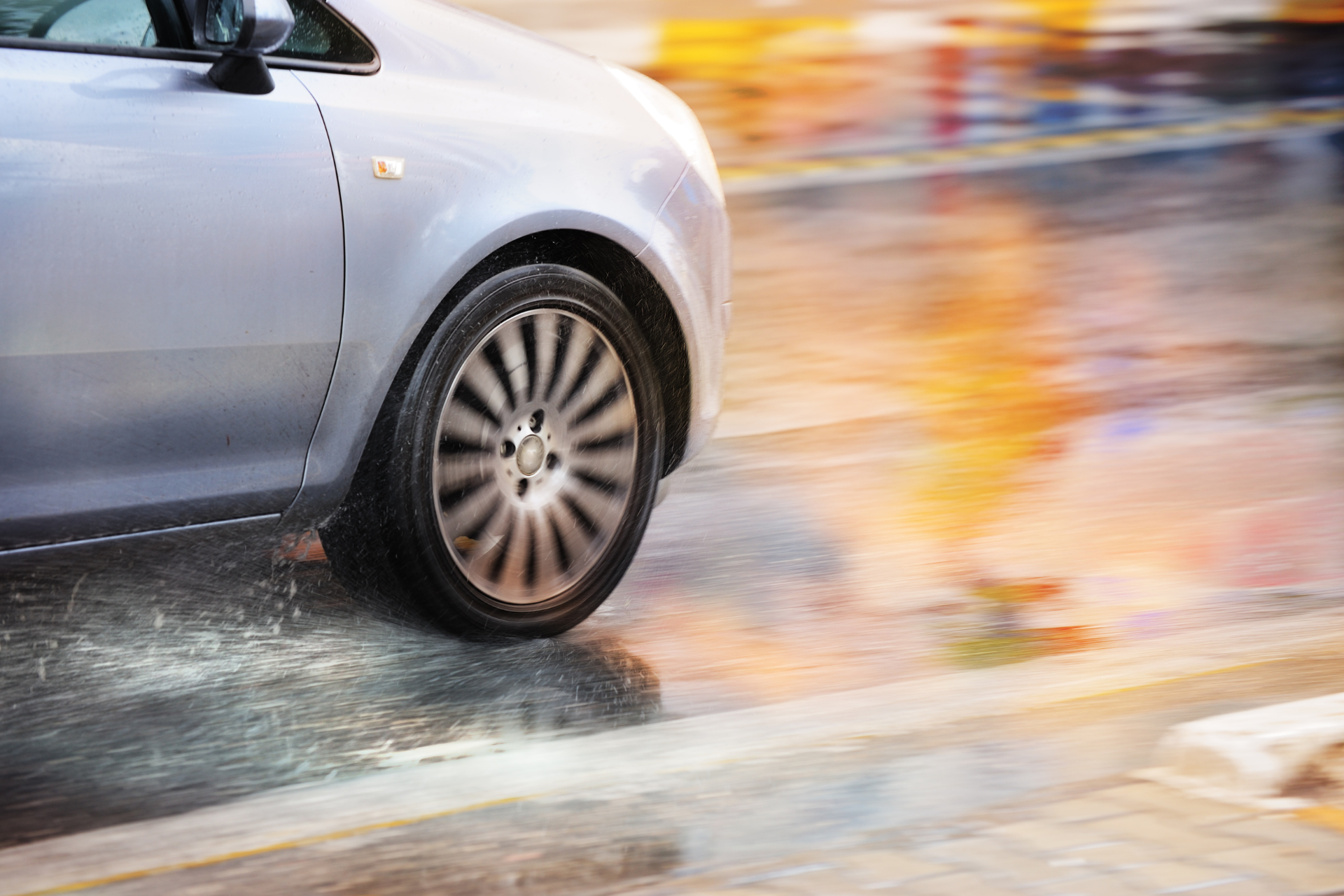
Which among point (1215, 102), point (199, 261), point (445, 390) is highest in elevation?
point (199, 261)

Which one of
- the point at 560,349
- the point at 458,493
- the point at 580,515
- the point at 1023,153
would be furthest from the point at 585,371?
the point at 1023,153

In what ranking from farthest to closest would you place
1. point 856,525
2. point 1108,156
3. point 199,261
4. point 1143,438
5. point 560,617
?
point 1108,156 < point 1143,438 < point 856,525 < point 560,617 < point 199,261

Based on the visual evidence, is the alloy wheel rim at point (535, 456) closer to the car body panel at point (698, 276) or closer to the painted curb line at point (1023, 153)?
the car body panel at point (698, 276)

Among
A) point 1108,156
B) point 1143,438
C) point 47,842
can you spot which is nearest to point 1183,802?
point 47,842

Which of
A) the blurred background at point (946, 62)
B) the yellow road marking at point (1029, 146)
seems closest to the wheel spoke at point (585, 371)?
the yellow road marking at point (1029, 146)

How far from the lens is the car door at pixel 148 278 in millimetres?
3621

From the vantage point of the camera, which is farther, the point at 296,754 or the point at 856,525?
the point at 856,525

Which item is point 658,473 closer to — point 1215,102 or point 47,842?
point 47,842

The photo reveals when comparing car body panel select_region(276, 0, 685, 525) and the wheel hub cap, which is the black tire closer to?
the wheel hub cap

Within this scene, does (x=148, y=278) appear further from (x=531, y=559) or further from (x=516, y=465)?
(x=531, y=559)

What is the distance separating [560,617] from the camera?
4656 millimetres

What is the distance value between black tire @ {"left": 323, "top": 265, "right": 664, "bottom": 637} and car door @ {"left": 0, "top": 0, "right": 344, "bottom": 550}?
0.29 m

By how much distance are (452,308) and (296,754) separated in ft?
3.48

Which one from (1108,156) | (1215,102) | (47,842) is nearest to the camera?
(47,842)
